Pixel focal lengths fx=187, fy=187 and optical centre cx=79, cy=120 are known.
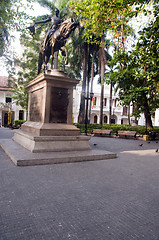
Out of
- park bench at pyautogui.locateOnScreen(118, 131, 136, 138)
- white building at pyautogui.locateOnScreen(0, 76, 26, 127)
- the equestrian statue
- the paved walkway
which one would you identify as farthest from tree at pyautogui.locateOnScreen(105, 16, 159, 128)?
white building at pyautogui.locateOnScreen(0, 76, 26, 127)

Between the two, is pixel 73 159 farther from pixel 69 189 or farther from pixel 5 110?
pixel 5 110

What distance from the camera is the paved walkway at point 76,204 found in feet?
7.80

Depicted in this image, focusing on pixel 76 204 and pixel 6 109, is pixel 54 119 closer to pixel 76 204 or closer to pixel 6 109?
pixel 76 204

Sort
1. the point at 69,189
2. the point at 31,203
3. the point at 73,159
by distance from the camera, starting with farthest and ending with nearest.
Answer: the point at 73,159
the point at 69,189
the point at 31,203

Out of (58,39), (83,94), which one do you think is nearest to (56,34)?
(58,39)

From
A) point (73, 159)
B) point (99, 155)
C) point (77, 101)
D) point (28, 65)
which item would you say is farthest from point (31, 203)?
point (77, 101)

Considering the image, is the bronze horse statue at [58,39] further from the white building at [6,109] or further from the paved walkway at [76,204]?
the white building at [6,109]

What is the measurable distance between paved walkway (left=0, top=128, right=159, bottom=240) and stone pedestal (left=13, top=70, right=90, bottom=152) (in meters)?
1.80

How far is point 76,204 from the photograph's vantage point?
317cm

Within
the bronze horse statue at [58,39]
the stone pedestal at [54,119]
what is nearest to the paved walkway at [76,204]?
the stone pedestal at [54,119]

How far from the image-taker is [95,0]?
406 inches

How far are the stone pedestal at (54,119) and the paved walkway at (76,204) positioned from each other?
5.89ft

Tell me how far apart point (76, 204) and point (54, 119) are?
496cm

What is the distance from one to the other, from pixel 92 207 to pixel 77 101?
4621cm
